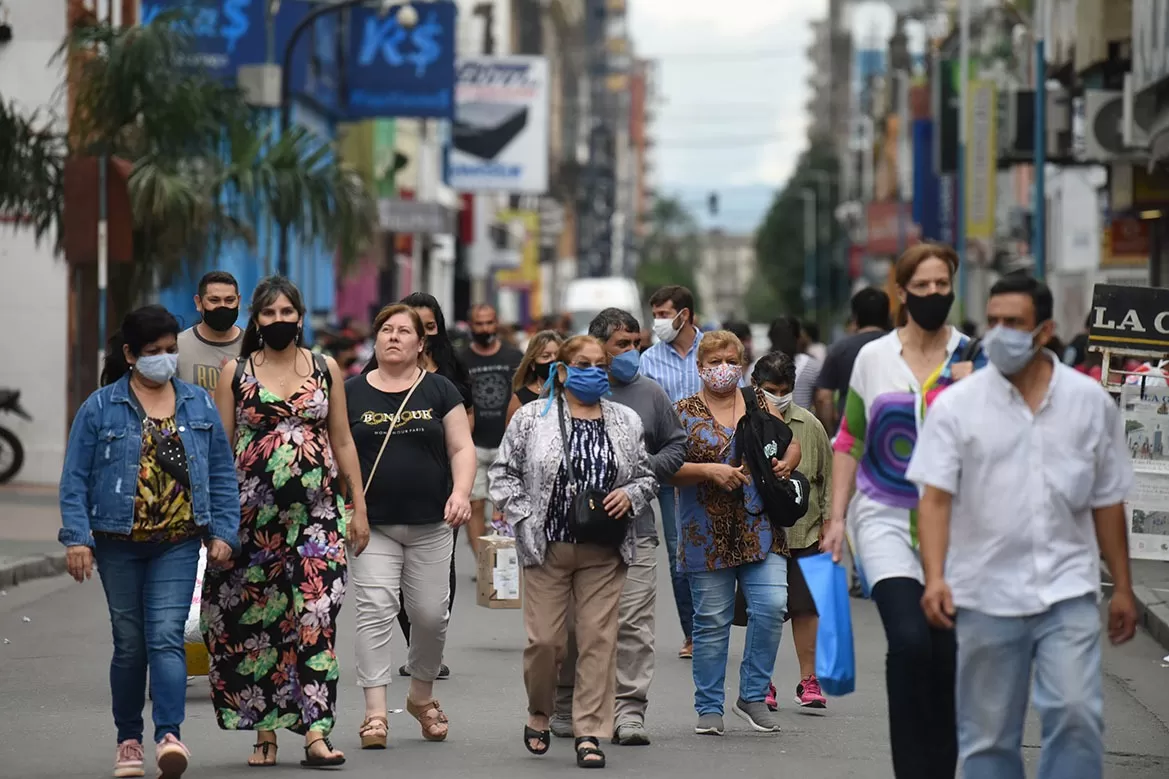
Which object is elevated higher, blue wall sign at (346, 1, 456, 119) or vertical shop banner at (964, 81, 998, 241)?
blue wall sign at (346, 1, 456, 119)

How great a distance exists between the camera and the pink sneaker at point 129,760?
830 centimetres

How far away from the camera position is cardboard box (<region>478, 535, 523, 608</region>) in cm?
1065

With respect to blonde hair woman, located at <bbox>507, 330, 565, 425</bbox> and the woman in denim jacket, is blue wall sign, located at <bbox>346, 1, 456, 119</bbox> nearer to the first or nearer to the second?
blonde hair woman, located at <bbox>507, 330, 565, 425</bbox>

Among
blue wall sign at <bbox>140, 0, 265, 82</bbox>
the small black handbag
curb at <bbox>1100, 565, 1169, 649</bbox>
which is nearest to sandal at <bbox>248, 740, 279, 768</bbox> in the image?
the small black handbag

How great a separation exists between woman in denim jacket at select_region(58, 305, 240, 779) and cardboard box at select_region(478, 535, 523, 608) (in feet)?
8.51

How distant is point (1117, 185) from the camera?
24.1 meters

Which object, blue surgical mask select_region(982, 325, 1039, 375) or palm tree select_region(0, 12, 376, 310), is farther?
palm tree select_region(0, 12, 376, 310)

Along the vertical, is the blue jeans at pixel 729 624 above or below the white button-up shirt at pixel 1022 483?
below

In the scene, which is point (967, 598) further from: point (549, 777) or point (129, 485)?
point (129, 485)

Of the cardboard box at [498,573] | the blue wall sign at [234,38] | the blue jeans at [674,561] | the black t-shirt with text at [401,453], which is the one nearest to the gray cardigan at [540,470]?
the black t-shirt with text at [401,453]

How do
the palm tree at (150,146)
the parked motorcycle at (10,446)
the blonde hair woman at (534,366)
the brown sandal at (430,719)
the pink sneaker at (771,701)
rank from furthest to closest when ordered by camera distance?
the parked motorcycle at (10,446)
the palm tree at (150,146)
the blonde hair woman at (534,366)
the pink sneaker at (771,701)
the brown sandal at (430,719)

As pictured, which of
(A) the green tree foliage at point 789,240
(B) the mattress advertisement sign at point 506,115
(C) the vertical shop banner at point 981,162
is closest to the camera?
(C) the vertical shop banner at point 981,162

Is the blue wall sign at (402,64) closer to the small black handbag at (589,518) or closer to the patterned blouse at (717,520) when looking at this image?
the patterned blouse at (717,520)

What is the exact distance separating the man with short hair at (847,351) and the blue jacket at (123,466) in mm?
5087
